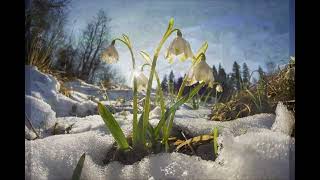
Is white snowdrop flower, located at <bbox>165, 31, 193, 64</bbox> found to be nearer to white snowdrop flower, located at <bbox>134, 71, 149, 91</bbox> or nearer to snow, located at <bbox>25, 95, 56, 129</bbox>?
white snowdrop flower, located at <bbox>134, 71, 149, 91</bbox>

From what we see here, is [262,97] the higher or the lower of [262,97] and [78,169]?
the higher

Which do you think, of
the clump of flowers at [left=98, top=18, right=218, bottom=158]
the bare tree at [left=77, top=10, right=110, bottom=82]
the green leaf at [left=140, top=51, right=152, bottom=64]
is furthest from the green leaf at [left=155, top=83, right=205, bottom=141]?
the bare tree at [left=77, top=10, right=110, bottom=82]

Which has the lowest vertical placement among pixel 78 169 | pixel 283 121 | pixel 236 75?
pixel 78 169

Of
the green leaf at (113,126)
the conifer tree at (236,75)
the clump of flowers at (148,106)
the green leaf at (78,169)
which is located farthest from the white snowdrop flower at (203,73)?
the green leaf at (78,169)

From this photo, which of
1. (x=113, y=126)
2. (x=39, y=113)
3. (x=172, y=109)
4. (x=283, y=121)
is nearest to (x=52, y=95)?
(x=39, y=113)

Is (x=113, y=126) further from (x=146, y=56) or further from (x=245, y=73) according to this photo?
(x=245, y=73)
